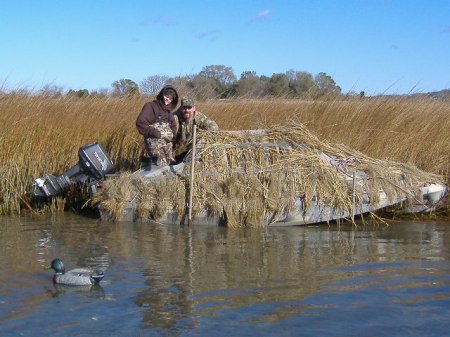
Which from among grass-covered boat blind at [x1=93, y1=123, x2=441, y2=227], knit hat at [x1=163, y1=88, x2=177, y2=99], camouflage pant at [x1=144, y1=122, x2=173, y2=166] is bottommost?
grass-covered boat blind at [x1=93, y1=123, x2=441, y2=227]

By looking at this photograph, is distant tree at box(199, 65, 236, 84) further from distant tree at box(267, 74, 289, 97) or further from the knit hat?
the knit hat

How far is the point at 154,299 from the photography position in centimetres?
667

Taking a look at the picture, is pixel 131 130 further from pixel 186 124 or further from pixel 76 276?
pixel 76 276

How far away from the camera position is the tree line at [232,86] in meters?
15.8

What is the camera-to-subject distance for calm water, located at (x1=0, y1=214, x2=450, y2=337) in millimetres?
5969

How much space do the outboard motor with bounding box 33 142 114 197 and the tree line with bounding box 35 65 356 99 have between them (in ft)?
14.4

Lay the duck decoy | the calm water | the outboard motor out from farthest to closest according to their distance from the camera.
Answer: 1. the outboard motor
2. the duck decoy
3. the calm water

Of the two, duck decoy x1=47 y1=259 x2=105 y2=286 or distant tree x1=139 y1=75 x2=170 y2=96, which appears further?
distant tree x1=139 y1=75 x2=170 y2=96

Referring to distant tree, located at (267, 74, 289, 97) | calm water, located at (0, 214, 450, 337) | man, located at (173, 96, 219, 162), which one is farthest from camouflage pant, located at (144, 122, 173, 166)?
distant tree, located at (267, 74, 289, 97)

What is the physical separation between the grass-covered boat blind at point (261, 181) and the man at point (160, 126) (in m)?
0.55

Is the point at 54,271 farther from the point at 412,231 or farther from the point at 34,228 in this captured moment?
the point at 412,231

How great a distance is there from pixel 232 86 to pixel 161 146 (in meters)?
14.8

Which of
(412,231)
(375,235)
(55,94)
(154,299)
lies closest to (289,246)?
(375,235)

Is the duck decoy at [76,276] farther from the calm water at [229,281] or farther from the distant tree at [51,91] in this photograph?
the distant tree at [51,91]
